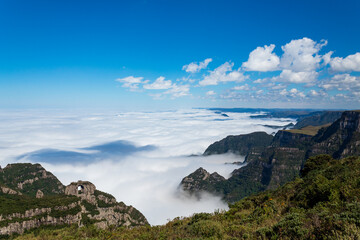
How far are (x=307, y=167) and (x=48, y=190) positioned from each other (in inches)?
7055

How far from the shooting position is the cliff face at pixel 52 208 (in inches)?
3095

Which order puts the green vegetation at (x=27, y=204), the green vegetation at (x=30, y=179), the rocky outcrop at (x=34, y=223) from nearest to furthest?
the rocky outcrop at (x=34, y=223) → the green vegetation at (x=27, y=204) → the green vegetation at (x=30, y=179)

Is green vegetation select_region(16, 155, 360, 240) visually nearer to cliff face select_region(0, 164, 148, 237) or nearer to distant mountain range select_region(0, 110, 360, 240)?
distant mountain range select_region(0, 110, 360, 240)

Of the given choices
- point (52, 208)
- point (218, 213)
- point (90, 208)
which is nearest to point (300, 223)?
point (218, 213)

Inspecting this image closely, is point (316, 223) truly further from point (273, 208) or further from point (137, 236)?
point (137, 236)

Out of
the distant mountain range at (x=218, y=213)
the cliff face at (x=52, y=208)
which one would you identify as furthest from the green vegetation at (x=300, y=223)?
the cliff face at (x=52, y=208)

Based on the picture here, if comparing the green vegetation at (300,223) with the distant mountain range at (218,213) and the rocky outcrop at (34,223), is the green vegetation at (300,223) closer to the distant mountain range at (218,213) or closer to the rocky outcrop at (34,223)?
the distant mountain range at (218,213)

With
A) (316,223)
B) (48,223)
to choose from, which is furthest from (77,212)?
(316,223)

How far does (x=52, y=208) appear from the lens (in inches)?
3433

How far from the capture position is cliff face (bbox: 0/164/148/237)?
258 ft

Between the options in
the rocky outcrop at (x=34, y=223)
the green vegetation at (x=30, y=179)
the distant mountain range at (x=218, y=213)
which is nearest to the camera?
the distant mountain range at (x=218, y=213)

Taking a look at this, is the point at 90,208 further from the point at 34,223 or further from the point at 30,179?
the point at 30,179

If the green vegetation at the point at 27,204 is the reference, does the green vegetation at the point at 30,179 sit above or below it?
below

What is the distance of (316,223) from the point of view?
11.7 m
